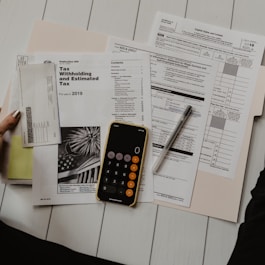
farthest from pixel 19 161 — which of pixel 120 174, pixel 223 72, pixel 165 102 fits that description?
pixel 223 72

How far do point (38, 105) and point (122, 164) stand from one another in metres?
0.19

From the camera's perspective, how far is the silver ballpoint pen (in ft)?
2.41

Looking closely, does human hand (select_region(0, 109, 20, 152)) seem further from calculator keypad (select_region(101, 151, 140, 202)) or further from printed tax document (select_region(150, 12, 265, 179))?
printed tax document (select_region(150, 12, 265, 179))

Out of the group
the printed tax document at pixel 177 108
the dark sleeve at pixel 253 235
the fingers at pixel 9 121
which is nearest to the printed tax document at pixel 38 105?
the fingers at pixel 9 121

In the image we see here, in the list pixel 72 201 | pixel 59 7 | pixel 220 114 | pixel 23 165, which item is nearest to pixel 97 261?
pixel 72 201

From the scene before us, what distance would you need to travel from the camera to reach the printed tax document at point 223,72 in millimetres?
741

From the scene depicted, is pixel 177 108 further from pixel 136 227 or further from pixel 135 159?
pixel 136 227

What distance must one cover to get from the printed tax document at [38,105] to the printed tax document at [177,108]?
14 centimetres

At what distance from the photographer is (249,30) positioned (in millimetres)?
780

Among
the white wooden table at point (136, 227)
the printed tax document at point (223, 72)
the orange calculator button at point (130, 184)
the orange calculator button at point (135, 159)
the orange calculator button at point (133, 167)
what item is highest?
the printed tax document at point (223, 72)

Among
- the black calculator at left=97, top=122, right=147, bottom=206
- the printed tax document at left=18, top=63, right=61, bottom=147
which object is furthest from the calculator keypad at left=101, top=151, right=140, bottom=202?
the printed tax document at left=18, top=63, right=61, bottom=147

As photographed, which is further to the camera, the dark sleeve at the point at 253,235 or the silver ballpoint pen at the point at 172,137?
the silver ballpoint pen at the point at 172,137

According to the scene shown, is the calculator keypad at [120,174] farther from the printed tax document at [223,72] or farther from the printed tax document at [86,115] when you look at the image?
the printed tax document at [223,72]

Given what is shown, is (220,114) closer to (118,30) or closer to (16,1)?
(118,30)
